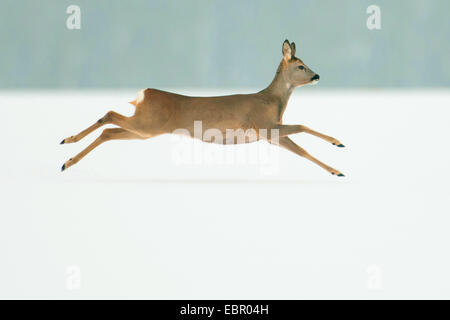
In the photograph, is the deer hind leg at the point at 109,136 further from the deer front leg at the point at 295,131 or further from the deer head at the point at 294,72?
the deer head at the point at 294,72

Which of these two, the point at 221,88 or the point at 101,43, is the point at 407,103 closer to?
the point at 221,88

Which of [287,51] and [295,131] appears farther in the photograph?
[287,51]

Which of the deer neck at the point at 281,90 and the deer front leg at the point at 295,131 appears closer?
the deer front leg at the point at 295,131

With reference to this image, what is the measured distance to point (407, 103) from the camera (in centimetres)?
690

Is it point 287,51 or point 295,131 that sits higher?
point 287,51

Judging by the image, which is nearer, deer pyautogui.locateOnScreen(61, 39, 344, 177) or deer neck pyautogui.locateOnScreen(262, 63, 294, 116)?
deer pyautogui.locateOnScreen(61, 39, 344, 177)
